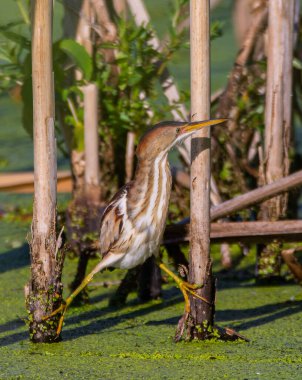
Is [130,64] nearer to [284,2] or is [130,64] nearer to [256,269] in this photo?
[284,2]

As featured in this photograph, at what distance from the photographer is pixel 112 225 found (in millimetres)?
3271

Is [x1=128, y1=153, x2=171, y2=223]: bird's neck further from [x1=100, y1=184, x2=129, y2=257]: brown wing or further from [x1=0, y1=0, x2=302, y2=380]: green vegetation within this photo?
[x1=0, y1=0, x2=302, y2=380]: green vegetation

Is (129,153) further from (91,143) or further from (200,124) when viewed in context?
(200,124)

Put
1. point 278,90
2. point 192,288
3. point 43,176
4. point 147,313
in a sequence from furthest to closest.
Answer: point 278,90 < point 147,313 < point 192,288 < point 43,176

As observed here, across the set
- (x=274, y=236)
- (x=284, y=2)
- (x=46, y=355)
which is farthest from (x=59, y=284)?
(x=284, y=2)

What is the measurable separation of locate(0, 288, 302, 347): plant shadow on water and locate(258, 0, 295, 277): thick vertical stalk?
45cm

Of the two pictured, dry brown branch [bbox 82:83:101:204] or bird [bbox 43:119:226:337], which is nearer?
bird [bbox 43:119:226:337]

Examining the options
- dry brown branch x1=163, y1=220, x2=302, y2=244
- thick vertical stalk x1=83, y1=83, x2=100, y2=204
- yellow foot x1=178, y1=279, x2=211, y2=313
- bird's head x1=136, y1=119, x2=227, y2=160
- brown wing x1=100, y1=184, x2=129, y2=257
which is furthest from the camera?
thick vertical stalk x1=83, y1=83, x2=100, y2=204

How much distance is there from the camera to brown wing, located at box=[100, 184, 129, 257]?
323cm

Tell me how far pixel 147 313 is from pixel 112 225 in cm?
55

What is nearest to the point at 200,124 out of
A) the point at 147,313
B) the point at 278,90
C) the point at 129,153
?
the point at 147,313

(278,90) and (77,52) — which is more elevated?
(77,52)

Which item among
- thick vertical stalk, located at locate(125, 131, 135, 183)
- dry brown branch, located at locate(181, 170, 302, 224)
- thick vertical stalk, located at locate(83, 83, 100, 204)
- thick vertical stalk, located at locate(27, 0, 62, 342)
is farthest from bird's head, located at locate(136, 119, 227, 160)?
thick vertical stalk, located at locate(125, 131, 135, 183)

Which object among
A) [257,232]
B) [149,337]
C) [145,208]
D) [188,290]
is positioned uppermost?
[145,208]
